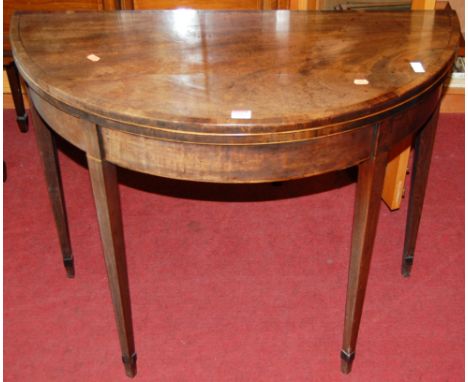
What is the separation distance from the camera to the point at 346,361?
1697 millimetres

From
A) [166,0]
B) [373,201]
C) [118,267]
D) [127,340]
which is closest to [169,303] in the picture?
[127,340]

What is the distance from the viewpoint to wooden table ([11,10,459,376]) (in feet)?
3.97

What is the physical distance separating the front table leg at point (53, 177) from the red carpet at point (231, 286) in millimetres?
105

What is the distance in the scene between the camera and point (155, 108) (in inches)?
47.9

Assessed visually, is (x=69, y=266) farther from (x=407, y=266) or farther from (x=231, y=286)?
(x=407, y=266)

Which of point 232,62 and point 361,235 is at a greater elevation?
point 232,62

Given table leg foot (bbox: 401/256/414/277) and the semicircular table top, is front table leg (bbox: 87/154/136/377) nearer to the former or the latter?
the semicircular table top

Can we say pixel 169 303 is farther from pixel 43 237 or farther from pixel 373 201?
pixel 373 201

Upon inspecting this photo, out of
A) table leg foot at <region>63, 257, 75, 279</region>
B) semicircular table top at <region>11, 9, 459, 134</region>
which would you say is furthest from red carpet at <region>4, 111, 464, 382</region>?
semicircular table top at <region>11, 9, 459, 134</region>

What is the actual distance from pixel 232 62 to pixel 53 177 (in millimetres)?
657

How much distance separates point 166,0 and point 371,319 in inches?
53.5

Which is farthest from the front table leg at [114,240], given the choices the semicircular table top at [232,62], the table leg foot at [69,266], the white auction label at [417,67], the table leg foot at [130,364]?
the white auction label at [417,67]

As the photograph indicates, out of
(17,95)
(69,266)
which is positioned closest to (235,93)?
(69,266)

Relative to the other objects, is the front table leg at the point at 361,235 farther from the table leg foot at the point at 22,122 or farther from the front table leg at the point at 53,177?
the table leg foot at the point at 22,122
